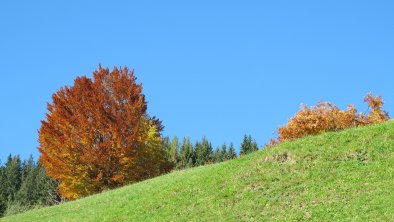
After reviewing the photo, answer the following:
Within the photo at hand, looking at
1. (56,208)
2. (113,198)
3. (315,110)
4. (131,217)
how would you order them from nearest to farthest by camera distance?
(131,217)
(113,198)
(56,208)
(315,110)

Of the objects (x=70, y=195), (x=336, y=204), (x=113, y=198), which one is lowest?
(x=336, y=204)

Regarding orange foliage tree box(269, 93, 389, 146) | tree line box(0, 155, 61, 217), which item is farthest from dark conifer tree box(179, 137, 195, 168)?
orange foliage tree box(269, 93, 389, 146)

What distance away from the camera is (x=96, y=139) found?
43.2 metres

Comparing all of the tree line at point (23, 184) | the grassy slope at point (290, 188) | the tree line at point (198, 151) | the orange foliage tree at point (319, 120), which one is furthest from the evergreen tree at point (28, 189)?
the grassy slope at point (290, 188)

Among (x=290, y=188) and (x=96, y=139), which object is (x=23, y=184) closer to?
(x=96, y=139)

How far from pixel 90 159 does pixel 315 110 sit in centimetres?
1841

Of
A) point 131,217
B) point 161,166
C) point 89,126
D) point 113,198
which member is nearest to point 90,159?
point 89,126

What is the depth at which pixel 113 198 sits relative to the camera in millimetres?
27297

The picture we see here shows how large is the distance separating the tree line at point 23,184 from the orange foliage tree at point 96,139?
52.0m

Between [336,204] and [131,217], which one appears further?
[131,217]

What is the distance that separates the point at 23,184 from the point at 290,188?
331ft

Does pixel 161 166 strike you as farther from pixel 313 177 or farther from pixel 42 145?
pixel 313 177

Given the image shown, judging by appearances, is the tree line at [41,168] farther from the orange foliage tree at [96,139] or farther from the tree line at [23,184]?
the orange foliage tree at [96,139]

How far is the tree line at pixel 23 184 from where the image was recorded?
10206cm
